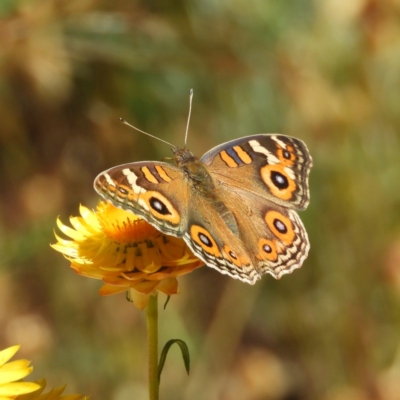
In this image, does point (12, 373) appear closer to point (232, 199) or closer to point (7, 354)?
point (7, 354)

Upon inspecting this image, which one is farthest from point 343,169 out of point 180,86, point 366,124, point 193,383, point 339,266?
Result: point 193,383

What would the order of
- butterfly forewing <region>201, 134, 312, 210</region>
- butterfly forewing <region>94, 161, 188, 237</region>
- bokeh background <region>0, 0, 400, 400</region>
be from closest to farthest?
1. butterfly forewing <region>94, 161, 188, 237</region>
2. butterfly forewing <region>201, 134, 312, 210</region>
3. bokeh background <region>0, 0, 400, 400</region>

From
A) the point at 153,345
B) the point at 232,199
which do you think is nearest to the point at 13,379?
the point at 153,345

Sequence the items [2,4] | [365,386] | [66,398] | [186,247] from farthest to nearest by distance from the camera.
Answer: [365,386], [2,4], [186,247], [66,398]

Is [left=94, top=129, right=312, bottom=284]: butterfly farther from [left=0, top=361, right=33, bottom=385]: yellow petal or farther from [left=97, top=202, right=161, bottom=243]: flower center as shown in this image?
[left=0, top=361, right=33, bottom=385]: yellow petal

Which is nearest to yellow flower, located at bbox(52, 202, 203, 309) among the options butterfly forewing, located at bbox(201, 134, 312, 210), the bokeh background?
butterfly forewing, located at bbox(201, 134, 312, 210)

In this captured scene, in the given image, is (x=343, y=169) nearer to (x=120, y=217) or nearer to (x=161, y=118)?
(x=161, y=118)
